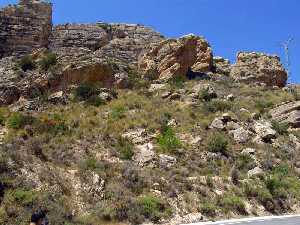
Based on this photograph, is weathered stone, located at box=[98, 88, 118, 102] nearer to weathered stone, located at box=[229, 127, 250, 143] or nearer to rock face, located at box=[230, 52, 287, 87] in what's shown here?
weathered stone, located at box=[229, 127, 250, 143]

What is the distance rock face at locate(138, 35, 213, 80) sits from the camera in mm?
38812

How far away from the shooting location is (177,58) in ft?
129

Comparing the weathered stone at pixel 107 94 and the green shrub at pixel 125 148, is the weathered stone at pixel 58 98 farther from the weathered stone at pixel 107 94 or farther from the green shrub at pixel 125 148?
the green shrub at pixel 125 148

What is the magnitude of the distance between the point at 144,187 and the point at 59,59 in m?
21.5

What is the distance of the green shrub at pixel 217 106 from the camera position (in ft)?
99.2

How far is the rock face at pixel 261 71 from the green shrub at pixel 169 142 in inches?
763

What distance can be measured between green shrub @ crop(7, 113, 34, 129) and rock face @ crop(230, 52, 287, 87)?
22701 millimetres

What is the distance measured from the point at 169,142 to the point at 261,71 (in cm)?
2213

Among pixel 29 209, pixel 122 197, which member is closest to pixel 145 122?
pixel 122 197

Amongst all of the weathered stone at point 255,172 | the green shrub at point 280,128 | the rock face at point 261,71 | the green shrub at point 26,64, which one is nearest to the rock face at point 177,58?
the rock face at point 261,71

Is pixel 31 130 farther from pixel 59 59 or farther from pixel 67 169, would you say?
pixel 59 59

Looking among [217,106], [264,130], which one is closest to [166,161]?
[264,130]

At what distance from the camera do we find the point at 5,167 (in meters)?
16.9

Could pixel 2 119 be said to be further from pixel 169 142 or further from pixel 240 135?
pixel 240 135
